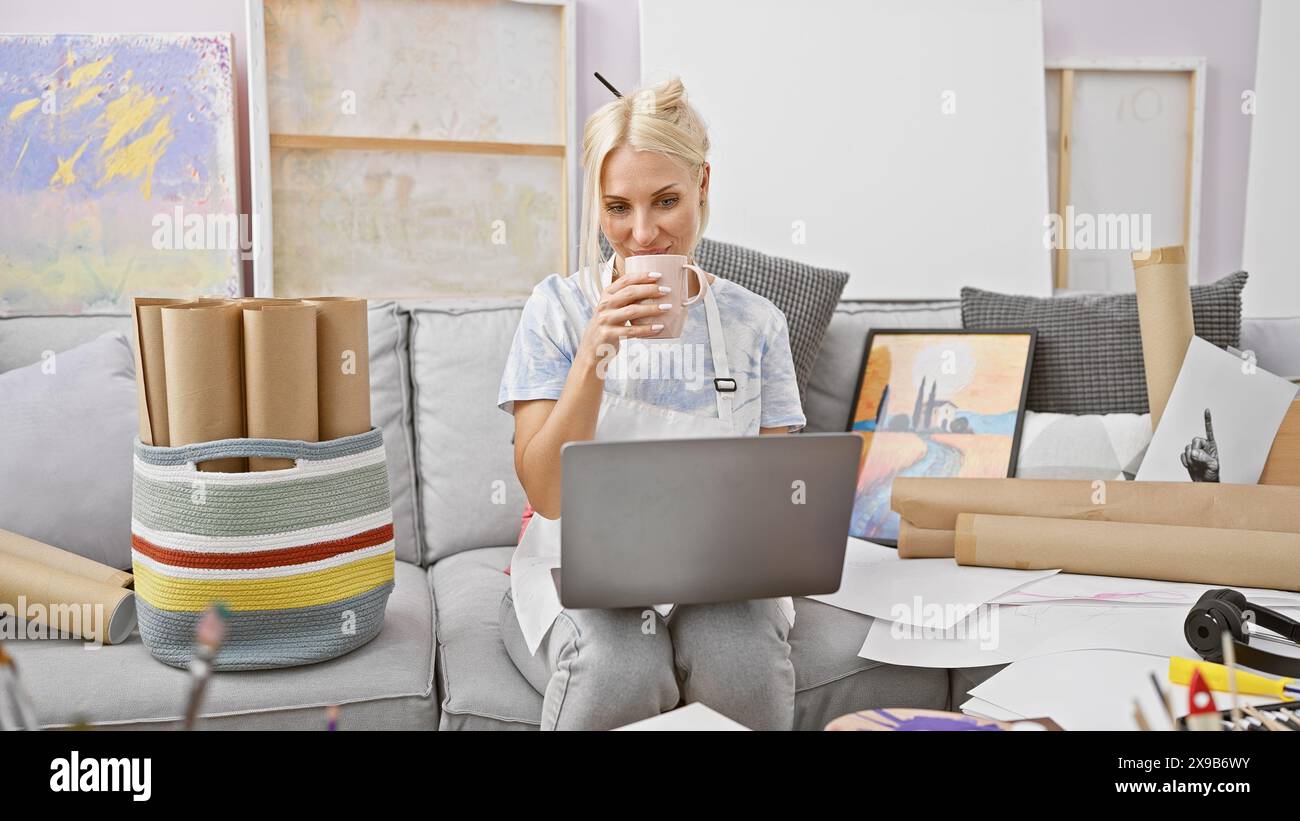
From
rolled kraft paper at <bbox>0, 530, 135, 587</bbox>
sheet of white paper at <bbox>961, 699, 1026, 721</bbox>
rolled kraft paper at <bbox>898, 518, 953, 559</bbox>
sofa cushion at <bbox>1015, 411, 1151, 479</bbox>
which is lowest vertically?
sheet of white paper at <bbox>961, 699, 1026, 721</bbox>

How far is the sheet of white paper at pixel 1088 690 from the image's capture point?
1.13 meters

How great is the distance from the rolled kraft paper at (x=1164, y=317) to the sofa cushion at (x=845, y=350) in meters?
0.43

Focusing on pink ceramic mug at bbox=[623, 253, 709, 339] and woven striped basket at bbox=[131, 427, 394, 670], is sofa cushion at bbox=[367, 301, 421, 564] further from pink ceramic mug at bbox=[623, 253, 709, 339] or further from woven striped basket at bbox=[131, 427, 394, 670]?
pink ceramic mug at bbox=[623, 253, 709, 339]

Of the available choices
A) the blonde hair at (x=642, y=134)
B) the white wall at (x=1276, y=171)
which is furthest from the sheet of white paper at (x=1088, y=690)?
the white wall at (x=1276, y=171)

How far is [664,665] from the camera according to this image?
1291 millimetres

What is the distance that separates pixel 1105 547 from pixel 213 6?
7.93 ft

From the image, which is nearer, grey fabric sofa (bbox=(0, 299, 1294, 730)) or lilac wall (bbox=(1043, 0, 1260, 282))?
grey fabric sofa (bbox=(0, 299, 1294, 730))

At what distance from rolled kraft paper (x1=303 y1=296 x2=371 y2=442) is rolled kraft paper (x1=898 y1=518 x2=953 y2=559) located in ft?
3.23

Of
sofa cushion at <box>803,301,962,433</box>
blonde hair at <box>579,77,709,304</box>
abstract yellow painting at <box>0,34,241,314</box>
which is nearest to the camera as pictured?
blonde hair at <box>579,77,709,304</box>

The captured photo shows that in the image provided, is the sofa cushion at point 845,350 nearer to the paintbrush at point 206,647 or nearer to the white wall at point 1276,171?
the white wall at point 1276,171

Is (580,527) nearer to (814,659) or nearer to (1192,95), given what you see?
(814,659)

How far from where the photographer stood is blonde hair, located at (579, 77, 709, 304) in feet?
4.87

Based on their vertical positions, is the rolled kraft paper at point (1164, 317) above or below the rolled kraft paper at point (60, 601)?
above

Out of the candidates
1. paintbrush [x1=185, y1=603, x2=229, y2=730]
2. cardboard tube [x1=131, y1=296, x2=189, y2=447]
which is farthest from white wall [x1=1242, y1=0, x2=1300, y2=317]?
paintbrush [x1=185, y1=603, x2=229, y2=730]
